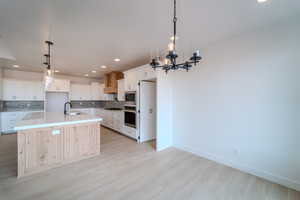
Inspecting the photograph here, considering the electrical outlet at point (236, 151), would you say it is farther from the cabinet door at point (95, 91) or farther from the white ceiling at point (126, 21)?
the cabinet door at point (95, 91)

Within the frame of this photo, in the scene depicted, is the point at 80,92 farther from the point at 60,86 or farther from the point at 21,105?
the point at 21,105

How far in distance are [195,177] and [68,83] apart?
6.52 metres

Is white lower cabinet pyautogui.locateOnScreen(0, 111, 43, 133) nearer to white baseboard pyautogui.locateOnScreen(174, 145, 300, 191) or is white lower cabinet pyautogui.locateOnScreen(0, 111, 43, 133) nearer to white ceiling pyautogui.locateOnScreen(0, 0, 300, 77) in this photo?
white ceiling pyautogui.locateOnScreen(0, 0, 300, 77)

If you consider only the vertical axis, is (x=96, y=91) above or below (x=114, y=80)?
below

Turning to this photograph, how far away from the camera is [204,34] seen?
255cm

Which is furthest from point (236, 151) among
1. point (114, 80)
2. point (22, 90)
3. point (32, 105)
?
point (32, 105)

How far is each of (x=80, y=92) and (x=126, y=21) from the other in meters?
5.76

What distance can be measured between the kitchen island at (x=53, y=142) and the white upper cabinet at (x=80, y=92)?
160 inches

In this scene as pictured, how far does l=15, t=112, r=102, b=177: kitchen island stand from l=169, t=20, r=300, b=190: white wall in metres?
2.60

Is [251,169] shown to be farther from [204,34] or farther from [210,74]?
[204,34]

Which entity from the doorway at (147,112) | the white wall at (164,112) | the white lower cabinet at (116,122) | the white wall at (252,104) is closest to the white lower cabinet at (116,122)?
the white lower cabinet at (116,122)

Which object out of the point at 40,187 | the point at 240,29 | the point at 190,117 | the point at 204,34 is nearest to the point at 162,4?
the point at 204,34

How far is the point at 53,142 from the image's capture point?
8.68ft

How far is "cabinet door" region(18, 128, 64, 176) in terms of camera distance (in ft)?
7.69
